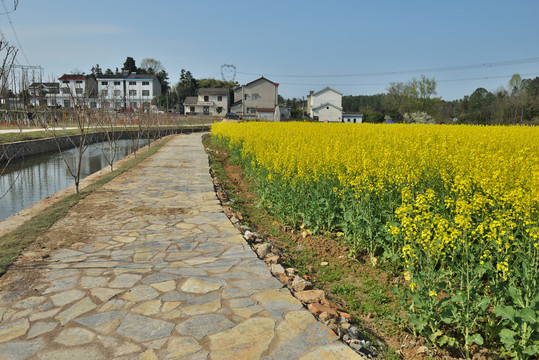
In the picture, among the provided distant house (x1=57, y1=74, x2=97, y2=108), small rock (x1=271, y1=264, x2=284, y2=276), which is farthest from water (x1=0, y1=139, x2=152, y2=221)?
small rock (x1=271, y1=264, x2=284, y2=276)

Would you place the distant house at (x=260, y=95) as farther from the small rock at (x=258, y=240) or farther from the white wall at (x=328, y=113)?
the small rock at (x=258, y=240)

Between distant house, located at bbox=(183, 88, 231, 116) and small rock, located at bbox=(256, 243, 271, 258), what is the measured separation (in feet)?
249

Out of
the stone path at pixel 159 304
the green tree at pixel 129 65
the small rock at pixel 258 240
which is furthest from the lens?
the green tree at pixel 129 65

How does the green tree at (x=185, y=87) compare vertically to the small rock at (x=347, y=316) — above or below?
above

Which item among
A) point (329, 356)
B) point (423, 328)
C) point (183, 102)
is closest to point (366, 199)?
point (423, 328)

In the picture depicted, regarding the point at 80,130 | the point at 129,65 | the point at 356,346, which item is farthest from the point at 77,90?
the point at 129,65

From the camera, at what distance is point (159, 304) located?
12.4 feet

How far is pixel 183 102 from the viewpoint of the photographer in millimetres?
86562

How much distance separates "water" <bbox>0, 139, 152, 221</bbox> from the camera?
36.3 feet

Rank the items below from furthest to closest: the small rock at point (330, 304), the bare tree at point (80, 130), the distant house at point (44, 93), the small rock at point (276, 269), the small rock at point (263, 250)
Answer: the distant house at point (44, 93), the bare tree at point (80, 130), the small rock at point (263, 250), the small rock at point (276, 269), the small rock at point (330, 304)

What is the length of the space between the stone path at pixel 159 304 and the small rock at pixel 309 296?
0.17 metres

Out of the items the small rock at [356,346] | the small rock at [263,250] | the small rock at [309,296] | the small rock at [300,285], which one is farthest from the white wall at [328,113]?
the small rock at [356,346]

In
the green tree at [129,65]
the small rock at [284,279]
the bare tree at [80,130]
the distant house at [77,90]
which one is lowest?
the small rock at [284,279]

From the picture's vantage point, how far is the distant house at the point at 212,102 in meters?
79.8
